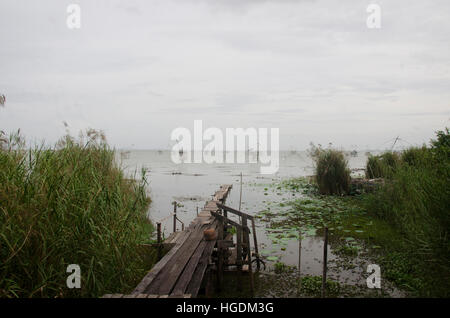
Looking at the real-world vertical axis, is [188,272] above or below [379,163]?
below

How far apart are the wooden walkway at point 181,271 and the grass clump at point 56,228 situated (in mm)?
514

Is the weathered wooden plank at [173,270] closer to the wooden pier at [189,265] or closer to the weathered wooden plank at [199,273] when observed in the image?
the wooden pier at [189,265]

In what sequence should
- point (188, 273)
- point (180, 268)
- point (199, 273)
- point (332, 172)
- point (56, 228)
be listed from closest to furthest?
point (56, 228)
point (188, 273)
point (180, 268)
point (199, 273)
point (332, 172)

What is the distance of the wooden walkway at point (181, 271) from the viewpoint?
4569mm

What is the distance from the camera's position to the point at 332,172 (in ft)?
57.1

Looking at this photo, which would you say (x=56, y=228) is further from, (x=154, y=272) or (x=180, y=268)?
(x=180, y=268)

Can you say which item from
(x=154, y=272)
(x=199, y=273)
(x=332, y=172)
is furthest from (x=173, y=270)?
(x=332, y=172)

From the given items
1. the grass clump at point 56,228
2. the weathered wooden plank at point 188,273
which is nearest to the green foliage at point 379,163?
the weathered wooden plank at point 188,273

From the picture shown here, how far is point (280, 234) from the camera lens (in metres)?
10.6

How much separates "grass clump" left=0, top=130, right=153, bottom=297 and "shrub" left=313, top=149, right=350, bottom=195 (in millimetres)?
13870

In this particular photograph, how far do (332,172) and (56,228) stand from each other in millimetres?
15717
